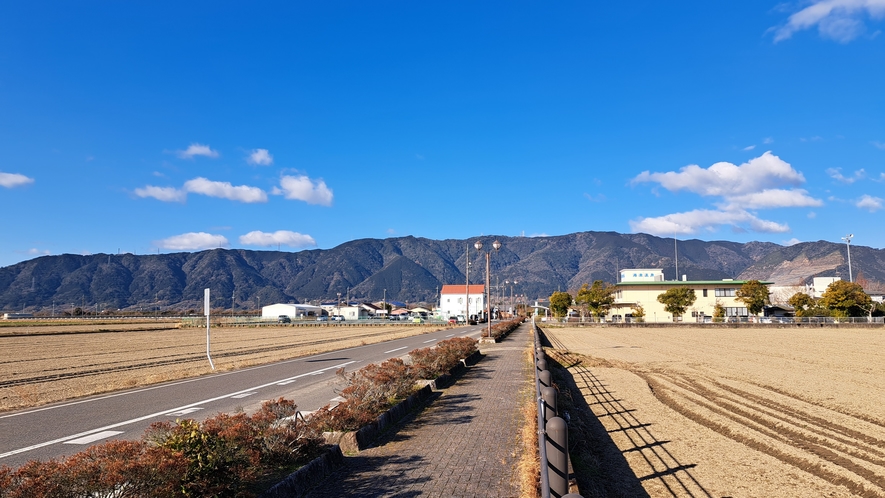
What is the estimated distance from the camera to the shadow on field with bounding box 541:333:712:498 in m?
7.88

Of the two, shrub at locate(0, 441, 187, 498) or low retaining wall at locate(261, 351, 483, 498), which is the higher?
shrub at locate(0, 441, 187, 498)

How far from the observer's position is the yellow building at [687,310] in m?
81.3

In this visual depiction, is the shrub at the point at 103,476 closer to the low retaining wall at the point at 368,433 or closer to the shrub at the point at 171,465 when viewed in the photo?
the shrub at the point at 171,465

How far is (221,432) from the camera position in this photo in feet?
18.4

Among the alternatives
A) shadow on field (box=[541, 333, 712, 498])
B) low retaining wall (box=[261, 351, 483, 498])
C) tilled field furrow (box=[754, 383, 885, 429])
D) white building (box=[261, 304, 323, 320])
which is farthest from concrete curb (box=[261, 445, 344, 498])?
white building (box=[261, 304, 323, 320])

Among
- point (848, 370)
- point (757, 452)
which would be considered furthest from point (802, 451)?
point (848, 370)

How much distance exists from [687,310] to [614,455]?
258ft

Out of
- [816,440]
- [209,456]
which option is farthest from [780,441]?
[209,456]

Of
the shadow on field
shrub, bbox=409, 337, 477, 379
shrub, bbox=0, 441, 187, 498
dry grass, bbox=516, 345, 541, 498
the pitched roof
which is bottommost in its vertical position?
the shadow on field

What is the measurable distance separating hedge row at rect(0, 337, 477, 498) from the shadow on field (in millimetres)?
3299

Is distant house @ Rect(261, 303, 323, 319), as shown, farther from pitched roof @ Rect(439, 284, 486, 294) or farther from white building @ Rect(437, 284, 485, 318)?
pitched roof @ Rect(439, 284, 486, 294)

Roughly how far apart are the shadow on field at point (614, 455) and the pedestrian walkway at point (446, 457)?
106 cm

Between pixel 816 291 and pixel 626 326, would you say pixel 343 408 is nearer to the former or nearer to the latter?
pixel 626 326

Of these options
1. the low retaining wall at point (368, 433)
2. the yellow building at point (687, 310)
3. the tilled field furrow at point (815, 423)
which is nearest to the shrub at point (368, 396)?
the low retaining wall at point (368, 433)
